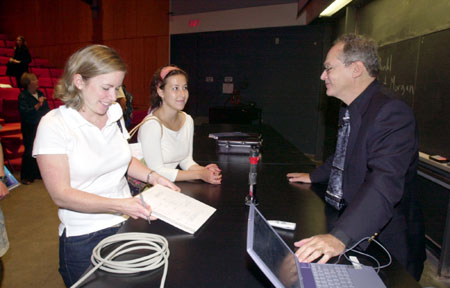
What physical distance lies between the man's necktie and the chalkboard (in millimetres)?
1483

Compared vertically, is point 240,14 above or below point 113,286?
above

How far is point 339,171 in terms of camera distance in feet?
4.92

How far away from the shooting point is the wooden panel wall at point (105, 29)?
848 cm

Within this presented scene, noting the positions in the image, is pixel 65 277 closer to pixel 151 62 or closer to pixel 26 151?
pixel 26 151

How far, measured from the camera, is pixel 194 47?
7.68 metres

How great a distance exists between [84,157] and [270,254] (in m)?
0.84

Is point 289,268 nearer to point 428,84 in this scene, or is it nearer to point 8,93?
point 428,84

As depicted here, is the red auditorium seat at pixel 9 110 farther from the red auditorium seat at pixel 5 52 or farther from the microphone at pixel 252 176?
the microphone at pixel 252 176

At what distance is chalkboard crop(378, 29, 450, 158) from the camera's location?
2504 mm

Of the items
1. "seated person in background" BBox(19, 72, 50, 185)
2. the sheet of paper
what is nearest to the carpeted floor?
"seated person in background" BBox(19, 72, 50, 185)

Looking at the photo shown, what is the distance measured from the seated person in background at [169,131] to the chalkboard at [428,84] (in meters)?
1.88

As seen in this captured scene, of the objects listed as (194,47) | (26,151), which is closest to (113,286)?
(26,151)

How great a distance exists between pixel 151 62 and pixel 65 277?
790 cm

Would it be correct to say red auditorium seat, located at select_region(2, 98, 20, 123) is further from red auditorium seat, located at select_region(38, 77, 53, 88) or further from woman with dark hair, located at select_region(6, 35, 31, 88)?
red auditorium seat, located at select_region(38, 77, 53, 88)
